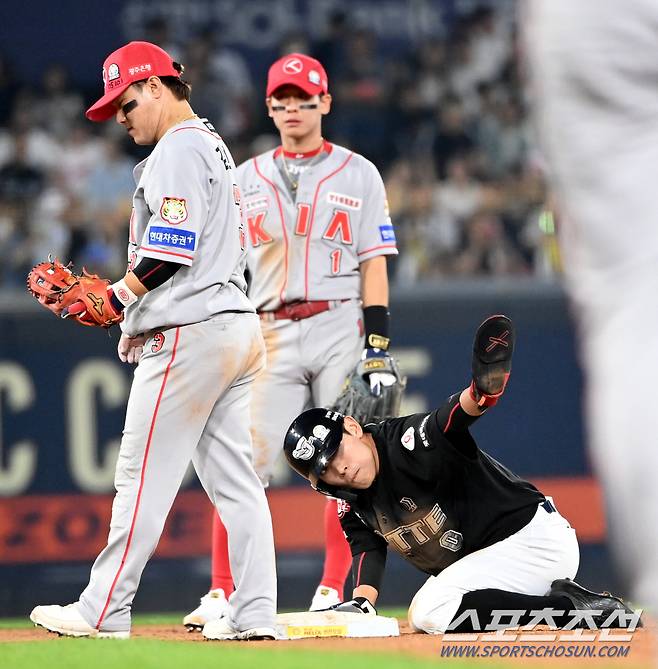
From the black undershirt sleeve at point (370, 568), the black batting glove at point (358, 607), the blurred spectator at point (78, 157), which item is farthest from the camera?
the blurred spectator at point (78, 157)

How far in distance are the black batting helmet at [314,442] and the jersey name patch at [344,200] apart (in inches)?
59.7

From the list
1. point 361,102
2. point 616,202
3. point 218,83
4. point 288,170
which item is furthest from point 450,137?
point 616,202

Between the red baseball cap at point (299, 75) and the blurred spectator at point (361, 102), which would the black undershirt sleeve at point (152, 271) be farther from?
the blurred spectator at point (361, 102)

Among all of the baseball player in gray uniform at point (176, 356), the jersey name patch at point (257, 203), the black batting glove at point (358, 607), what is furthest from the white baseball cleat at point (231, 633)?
Answer: the jersey name patch at point (257, 203)

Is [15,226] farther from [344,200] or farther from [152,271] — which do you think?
[152,271]

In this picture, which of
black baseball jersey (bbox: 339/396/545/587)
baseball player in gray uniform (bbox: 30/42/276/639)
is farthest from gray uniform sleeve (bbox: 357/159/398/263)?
baseball player in gray uniform (bbox: 30/42/276/639)

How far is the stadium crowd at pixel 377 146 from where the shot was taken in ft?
30.5

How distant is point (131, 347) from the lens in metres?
5.02

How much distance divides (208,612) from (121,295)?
172 cm

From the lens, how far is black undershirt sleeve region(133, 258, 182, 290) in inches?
185

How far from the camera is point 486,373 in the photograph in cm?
464

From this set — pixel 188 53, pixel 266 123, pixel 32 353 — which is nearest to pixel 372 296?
pixel 32 353

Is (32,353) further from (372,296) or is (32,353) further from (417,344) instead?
(372,296)

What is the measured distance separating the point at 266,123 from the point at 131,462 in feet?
25.5
